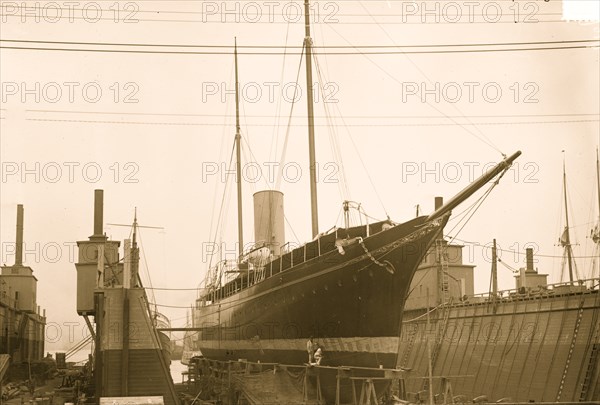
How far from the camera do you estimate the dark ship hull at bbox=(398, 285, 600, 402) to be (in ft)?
73.6

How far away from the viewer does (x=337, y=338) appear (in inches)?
770

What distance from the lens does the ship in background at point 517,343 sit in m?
22.5

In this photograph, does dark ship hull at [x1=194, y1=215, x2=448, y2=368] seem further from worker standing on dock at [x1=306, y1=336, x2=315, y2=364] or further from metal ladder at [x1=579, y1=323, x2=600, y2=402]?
metal ladder at [x1=579, y1=323, x2=600, y2=402]

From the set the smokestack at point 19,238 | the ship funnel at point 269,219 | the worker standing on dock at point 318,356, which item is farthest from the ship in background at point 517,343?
the smokestack at point 19,238

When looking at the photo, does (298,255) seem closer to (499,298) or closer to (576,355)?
(576,355)

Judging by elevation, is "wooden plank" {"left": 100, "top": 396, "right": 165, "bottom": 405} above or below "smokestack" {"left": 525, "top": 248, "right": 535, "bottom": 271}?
below

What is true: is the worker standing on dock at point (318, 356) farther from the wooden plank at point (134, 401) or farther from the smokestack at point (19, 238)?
the smokestack at point (19, 238)

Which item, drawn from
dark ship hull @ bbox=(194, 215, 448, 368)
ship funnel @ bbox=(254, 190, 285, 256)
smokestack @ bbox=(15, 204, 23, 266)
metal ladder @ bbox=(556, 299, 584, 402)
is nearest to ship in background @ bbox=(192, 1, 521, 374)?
dark ship hull @ bbox=(194, 215, 448, 368)

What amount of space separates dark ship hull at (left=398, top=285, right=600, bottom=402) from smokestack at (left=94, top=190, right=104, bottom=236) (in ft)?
48.9

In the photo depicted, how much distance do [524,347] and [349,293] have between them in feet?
34.0

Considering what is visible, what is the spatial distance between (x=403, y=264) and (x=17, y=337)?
89.6 feet

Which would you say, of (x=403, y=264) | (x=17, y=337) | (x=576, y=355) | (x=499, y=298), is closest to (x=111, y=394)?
(x=403, y=264)

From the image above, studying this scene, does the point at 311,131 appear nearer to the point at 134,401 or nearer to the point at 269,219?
the point at 269,219

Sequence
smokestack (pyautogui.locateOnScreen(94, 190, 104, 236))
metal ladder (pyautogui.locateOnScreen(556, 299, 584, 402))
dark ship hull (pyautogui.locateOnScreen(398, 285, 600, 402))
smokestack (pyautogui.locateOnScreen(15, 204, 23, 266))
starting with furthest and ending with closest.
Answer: smokestack (pyautogui.locateOnScreen(15, 204, 23, 266)) < smokestack (pyautogui.locateOnScreen(94, 190, 104, 236)) < metal ladder (pyautogui.locateOnScreen(556, 299, 584, 402)) < dark ship hull (pyautogui.locateOnScreen(398, 285, 600, 402))
